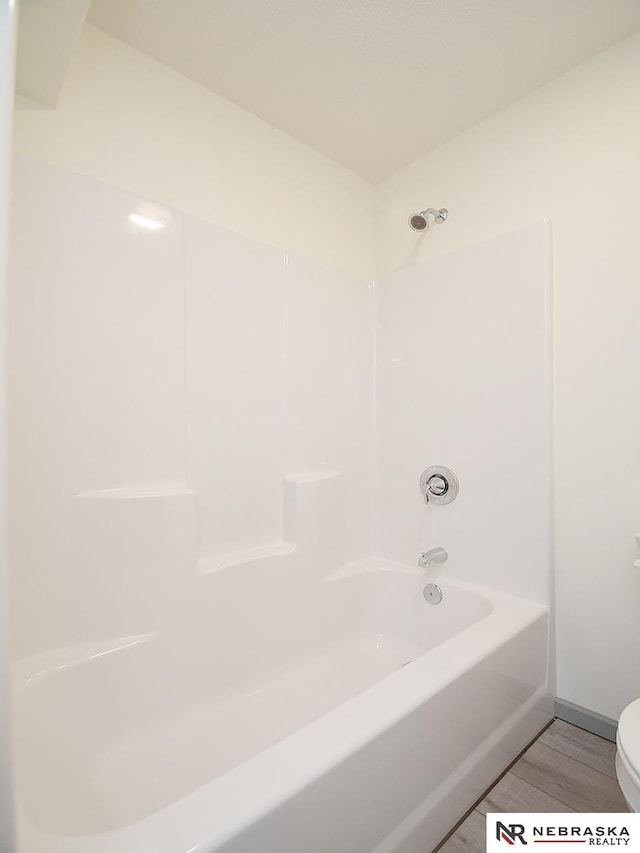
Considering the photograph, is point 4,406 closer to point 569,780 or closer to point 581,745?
point 569,780

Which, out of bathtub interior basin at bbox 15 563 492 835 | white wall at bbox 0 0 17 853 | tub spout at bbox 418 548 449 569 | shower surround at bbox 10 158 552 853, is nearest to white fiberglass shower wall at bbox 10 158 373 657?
shower surround at bbox 10 158 552 853

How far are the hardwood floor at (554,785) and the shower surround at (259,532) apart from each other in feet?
0.22

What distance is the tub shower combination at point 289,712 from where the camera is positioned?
760mm

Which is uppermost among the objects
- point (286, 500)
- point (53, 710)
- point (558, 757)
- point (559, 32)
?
point (559, 32)

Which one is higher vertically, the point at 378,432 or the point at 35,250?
the point at 35,250

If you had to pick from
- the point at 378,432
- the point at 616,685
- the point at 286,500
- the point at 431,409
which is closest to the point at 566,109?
the point at 431,409

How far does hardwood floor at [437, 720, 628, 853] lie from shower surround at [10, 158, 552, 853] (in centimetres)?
7

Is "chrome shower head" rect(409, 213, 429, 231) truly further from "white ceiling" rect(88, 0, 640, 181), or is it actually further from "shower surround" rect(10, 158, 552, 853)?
"white ceiling" rect(88, 0, 640, 181)

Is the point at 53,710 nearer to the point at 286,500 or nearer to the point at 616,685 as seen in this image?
the point at 286,500

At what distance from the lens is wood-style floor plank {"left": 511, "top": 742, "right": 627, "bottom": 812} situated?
1.21 meters

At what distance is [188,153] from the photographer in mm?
1601

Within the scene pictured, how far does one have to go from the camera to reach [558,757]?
1.39 metres

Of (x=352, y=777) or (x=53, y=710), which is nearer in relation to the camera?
(x=352, y=777)

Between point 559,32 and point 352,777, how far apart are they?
2213mm
